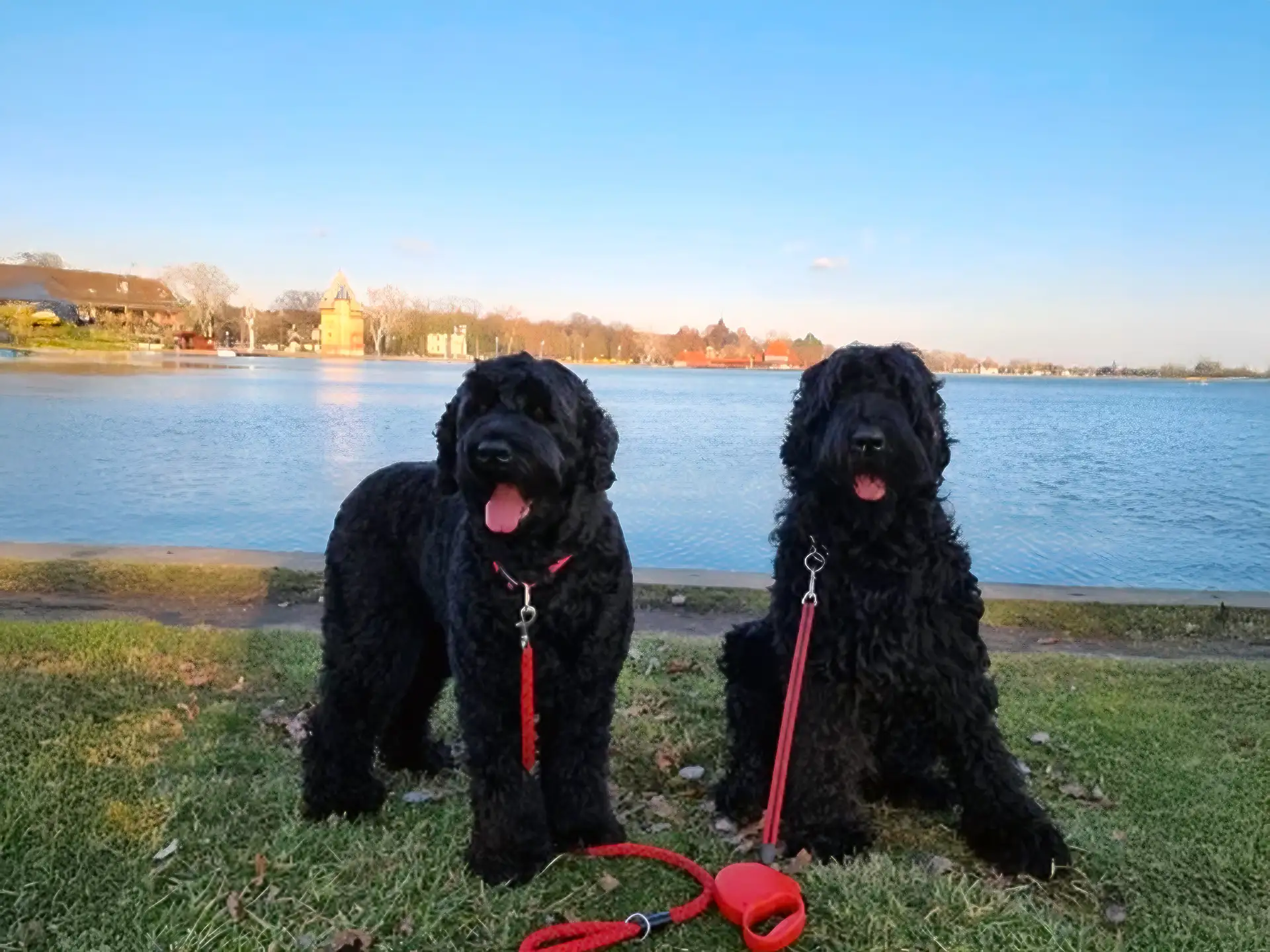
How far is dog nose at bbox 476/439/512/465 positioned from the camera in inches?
122

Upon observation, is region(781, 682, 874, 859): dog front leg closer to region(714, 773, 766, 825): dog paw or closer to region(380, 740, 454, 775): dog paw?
region(714, 773, 766, 825): dog paw

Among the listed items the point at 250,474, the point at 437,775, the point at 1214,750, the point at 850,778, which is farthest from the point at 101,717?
the point at 250,474

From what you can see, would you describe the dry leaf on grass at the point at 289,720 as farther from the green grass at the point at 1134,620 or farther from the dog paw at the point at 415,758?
the green grass at the point at 1134,620

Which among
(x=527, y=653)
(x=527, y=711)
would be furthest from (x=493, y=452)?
(x=527, y=711)

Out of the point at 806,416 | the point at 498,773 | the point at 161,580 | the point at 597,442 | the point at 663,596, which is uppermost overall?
the point at 806,416

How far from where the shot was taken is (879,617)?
358cm

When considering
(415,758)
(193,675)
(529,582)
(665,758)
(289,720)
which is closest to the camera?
(529,582)

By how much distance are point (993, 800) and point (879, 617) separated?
0.91m

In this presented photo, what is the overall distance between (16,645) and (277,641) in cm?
158

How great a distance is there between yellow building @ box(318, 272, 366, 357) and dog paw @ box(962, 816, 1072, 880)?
9162 centimetres

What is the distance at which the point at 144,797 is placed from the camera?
4133 mm

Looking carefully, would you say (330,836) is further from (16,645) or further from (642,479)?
(642,479)

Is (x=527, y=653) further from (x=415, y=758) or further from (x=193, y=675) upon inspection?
(x=193, y=675)

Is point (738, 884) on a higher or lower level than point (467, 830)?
higher
